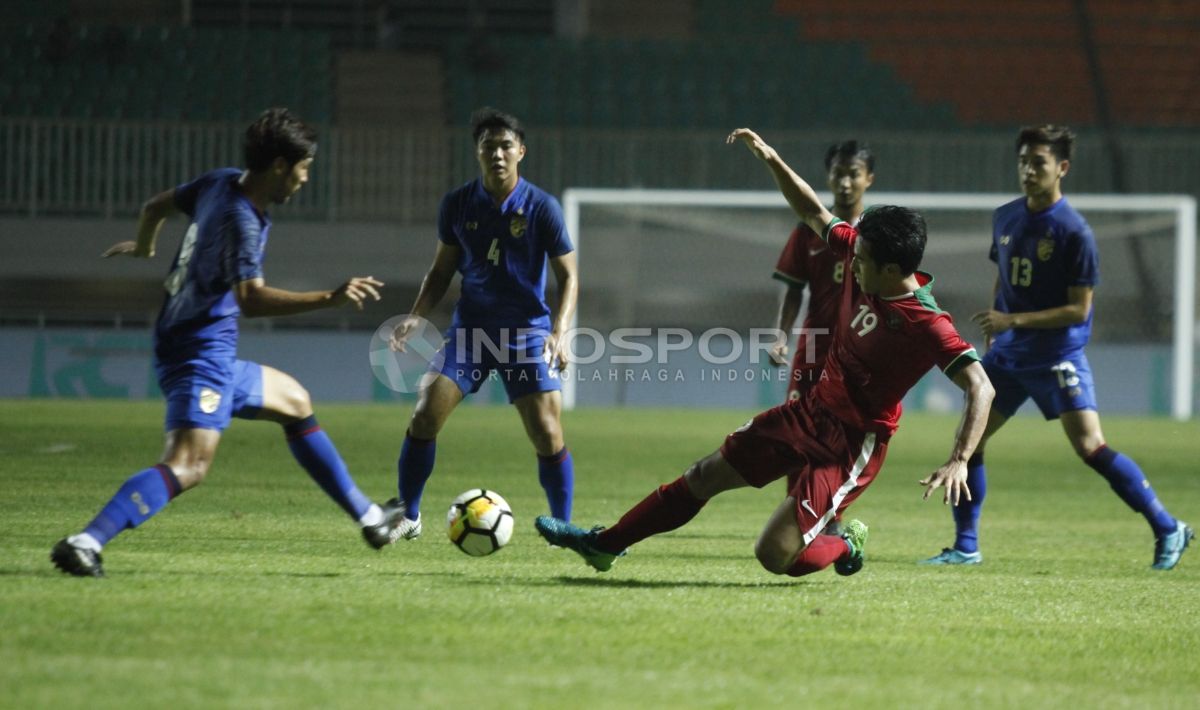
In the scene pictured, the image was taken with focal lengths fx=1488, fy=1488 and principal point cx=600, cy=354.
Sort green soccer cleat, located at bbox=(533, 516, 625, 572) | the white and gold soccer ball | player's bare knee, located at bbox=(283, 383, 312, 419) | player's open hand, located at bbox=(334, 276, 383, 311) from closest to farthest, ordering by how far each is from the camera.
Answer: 1. player's open hand, located at bbox=(334, 276, 383, 311)
2. player's bare knee, located at bbox=(283, 383, 312, 419)
3. green soccer cleat, located at bbox=(533, 516, 625, 572)
4. the white and gold soccer ball

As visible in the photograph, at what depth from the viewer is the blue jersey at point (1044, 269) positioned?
22.9 feet

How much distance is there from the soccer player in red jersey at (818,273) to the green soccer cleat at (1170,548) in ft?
5.78

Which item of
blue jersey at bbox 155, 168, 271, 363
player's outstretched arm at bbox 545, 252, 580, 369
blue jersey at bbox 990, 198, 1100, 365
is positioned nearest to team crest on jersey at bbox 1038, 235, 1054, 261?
blue jersey at bbox 990, 198, 1100, 365

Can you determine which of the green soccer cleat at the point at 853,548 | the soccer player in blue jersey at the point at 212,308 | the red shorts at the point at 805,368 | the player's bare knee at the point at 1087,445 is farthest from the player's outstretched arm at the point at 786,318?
the soccer player in blue jersey at the point at 212,308

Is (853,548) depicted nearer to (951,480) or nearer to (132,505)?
(951,480)

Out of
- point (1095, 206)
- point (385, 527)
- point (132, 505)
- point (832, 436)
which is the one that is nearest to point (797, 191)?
point (832, 436)

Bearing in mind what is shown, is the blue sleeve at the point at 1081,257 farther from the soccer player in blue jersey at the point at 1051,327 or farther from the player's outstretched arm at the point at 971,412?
the player's outstretched arm at the point at 971,412

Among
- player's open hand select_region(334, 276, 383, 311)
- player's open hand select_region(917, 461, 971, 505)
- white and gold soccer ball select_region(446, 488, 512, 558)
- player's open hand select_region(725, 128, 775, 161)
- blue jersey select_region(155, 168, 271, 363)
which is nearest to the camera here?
player's open hand select_region(917, 461, 971, 505)

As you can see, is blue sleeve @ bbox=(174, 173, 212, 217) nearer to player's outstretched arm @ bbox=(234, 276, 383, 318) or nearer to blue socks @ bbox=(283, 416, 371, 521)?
player's outstretched arm @ bbox=(234, 276, 383, 318)

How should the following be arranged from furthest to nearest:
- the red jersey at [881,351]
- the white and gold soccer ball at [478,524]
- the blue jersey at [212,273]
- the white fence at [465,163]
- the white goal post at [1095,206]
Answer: the white fence at [465,163] → the white goal post at [1095,206] → the white and gold soccer ball at [478,524] → the red jersey at [881,351] → the blue jersey at [212,273]

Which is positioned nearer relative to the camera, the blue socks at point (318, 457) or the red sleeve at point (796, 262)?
the blue socks at point (318, 457)

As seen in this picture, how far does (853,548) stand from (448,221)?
2.41 m

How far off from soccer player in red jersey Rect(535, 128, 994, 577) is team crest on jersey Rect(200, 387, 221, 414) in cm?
132

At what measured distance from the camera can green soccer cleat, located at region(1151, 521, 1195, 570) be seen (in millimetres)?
6859
